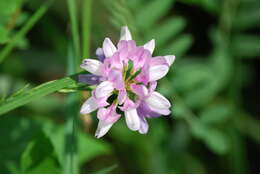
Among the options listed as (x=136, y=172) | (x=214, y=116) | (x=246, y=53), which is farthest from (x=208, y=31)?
(x=136, y=172)

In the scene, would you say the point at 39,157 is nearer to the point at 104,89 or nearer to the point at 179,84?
the point at 104,89

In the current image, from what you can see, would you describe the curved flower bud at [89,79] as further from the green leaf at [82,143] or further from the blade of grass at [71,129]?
the green leaf at [82,143]

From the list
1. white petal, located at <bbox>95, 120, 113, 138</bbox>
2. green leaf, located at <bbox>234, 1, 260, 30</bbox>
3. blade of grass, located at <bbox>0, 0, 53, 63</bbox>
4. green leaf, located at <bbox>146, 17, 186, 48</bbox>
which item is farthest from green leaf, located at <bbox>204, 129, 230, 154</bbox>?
white petal, located at <bbox>95, 120, 113, 138</bbox>

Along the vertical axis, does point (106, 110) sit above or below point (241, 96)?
above

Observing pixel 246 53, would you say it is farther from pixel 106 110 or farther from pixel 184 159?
pixel 106 110

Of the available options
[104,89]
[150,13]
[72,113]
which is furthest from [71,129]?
[150,13]
